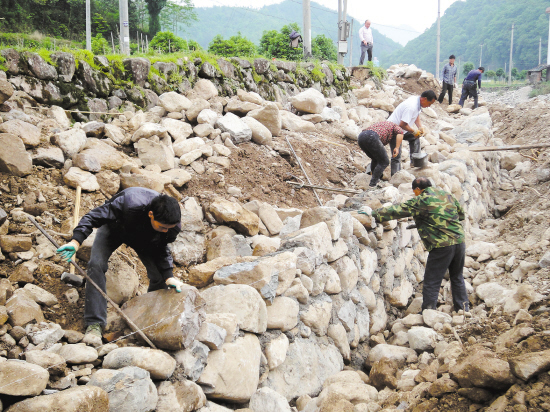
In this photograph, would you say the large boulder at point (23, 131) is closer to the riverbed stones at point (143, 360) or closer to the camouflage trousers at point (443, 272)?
the riverbed stones at point (143, 360)

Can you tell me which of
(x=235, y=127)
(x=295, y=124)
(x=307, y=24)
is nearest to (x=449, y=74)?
(x=307, y=24)

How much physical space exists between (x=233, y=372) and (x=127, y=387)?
2.67 ft

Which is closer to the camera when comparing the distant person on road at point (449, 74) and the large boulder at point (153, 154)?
the large boulder at point (153, 154)

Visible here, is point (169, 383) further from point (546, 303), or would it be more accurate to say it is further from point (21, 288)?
point (546, 303)

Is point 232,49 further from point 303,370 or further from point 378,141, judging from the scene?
point 303,370

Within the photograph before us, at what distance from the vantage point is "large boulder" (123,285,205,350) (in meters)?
2.64

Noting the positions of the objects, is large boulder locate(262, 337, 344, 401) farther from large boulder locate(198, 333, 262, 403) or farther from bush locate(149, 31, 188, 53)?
bush locate(149, 31, 188, 53)

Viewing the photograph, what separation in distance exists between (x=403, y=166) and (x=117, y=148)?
5088 mm

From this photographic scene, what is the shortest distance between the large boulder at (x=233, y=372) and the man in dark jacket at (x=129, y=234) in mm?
551

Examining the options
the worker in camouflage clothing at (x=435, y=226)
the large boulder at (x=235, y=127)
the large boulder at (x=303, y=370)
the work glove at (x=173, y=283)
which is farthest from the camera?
the large boulder at (x=235, y=127)

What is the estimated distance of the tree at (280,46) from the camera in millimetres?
14469

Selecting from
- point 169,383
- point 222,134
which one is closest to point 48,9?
point 222,134

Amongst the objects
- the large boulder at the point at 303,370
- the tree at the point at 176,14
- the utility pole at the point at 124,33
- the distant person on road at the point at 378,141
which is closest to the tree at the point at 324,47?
the tree at the point at 176,14

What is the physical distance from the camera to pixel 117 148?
513 cm
